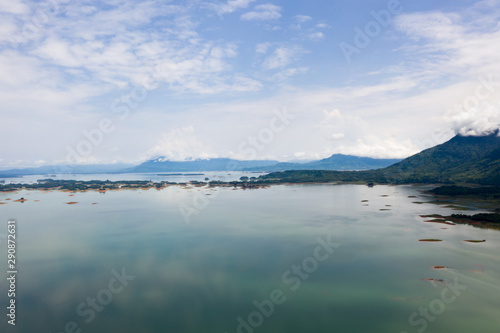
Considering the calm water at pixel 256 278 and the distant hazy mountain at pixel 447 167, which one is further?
the distant hazy mountain at pixel 447 167

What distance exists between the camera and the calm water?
18.7 m

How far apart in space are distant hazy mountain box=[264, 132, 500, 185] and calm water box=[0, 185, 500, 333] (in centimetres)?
8996

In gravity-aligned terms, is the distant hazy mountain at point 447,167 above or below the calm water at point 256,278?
above

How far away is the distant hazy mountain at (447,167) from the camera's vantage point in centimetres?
11294

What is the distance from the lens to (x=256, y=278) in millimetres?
25484

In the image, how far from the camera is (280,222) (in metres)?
50.8

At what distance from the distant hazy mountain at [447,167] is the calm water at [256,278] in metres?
90.0

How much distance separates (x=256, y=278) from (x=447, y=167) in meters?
154

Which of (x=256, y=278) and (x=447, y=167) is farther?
(x=447, y=167)

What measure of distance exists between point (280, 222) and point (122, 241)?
88.4ft

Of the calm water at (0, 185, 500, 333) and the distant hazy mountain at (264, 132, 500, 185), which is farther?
the distant hazy mountain at (264, 132, 500, 185)

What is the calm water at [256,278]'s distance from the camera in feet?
61.4

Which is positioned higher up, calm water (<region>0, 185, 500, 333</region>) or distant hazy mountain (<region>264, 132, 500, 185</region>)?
distant hazy mountain (<region>264, 132, 500, 185</region>)

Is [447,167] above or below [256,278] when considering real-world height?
above
